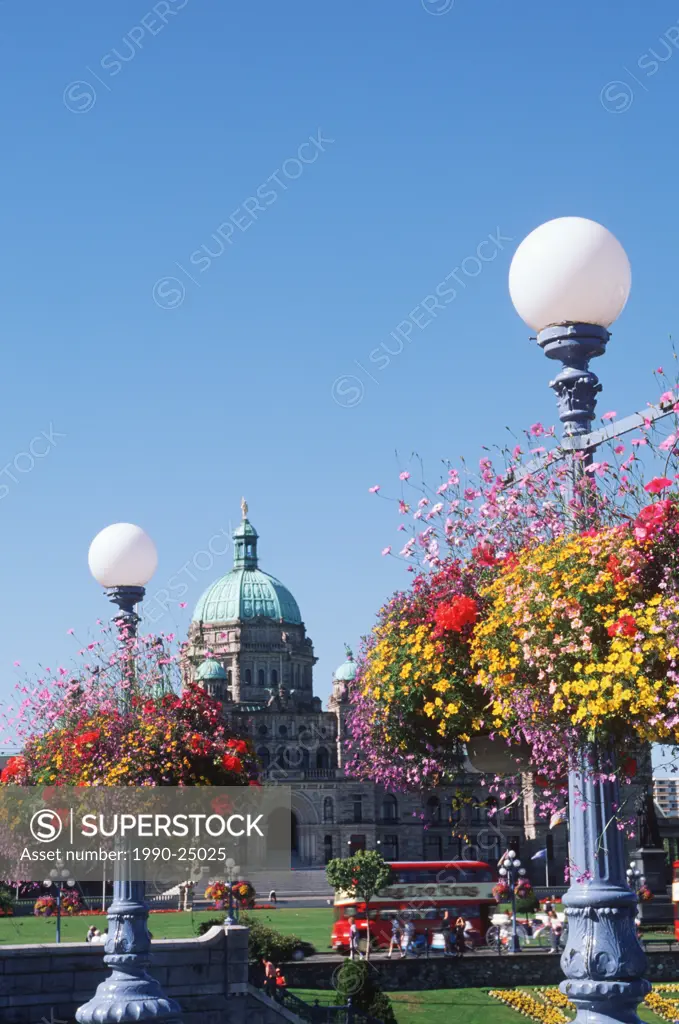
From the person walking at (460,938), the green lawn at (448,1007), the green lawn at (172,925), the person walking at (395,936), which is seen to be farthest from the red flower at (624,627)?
the person walking at (395,936)

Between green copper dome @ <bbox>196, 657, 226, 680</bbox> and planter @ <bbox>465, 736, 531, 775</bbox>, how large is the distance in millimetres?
102756

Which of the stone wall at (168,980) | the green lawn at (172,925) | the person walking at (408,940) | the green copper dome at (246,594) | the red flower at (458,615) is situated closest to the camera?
the red flower at (458,615)

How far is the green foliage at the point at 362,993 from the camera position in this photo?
3531 centimetres

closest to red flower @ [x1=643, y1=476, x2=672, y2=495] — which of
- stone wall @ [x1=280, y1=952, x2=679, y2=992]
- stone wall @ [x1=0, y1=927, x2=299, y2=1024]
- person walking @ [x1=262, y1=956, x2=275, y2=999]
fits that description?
stone wall @ [x1=0, y1=927, x2=299, y2=1024]

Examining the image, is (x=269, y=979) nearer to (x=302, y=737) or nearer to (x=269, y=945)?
(x=269, y=945)

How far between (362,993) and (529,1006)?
869 centimetres

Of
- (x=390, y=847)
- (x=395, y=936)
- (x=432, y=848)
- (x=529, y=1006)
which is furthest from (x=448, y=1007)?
(x=432, y=848)

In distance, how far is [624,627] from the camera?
335 inches

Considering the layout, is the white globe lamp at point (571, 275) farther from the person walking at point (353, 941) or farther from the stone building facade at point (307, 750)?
the stone building facade at point (307, 750)

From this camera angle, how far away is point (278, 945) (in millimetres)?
41875

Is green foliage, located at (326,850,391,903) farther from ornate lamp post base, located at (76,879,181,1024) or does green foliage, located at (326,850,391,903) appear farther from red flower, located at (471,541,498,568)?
red flower, located at (471,541,498,568)

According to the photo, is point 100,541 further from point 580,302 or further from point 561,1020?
point 561,1020

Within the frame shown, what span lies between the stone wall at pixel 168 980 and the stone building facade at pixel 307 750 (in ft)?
245

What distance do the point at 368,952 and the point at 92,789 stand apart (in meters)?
34.5
